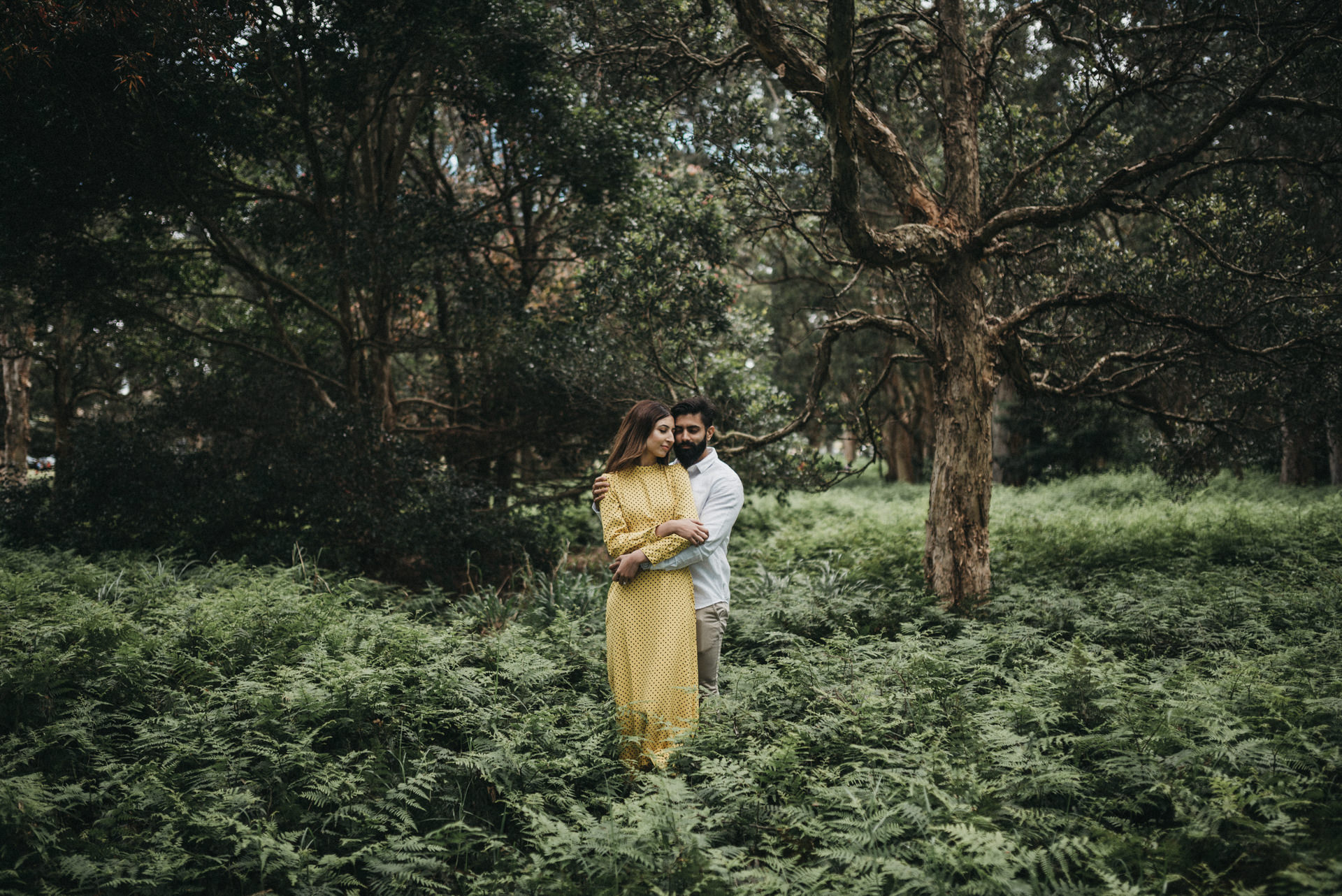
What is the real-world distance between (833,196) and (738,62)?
3233 mm

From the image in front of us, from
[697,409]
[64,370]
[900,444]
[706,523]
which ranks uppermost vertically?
[64,370]

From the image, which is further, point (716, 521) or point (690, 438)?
point (690, 438)

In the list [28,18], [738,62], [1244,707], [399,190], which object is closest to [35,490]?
[399,190]

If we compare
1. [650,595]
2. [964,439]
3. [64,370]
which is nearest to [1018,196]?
[964,439]

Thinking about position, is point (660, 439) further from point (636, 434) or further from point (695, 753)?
point (695, 753)

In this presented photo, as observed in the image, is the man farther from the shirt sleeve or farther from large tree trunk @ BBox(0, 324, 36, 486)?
large tree trunk @ BBox(0, 324, 36, 486)

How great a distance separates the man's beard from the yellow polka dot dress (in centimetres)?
17

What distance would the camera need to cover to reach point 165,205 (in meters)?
10.2

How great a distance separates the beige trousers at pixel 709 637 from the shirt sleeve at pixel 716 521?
321 mm

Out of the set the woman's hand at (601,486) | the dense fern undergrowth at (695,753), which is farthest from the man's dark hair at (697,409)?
the dense fern undergrowth at (695,753)

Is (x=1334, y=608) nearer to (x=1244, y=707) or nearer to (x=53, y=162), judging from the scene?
(x=1244, y=707)

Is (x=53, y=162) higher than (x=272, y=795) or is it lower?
higher

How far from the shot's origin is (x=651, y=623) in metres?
4.57

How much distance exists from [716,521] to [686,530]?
13.4 inches
